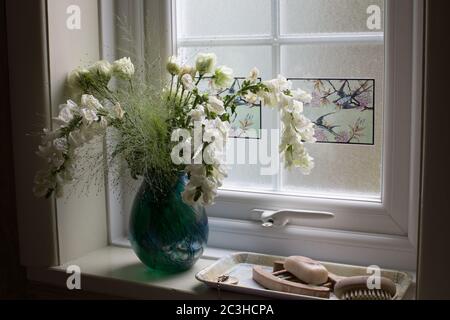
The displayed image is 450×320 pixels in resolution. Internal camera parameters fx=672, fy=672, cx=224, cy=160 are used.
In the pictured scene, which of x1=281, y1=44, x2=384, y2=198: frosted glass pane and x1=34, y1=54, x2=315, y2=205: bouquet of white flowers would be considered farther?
x1=281, y1=44, x2=384, y2=198: frosted glass pane

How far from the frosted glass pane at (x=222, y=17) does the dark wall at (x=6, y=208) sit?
0.41m

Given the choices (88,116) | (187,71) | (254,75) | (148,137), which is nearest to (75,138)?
(88,116)

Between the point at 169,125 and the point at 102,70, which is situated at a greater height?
the point at 102,70

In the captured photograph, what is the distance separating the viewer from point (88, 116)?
1.29 metres

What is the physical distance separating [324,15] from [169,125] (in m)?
0.41

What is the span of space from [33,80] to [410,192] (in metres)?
0.83

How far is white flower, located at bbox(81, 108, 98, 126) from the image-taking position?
1288 mm

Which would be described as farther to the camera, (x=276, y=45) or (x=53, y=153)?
(x=276, y=45)

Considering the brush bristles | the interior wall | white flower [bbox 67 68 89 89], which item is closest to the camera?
the interior wall

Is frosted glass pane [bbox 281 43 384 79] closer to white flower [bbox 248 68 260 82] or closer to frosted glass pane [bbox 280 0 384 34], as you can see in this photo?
frosted glass pane [bbox 280 0 384 34]

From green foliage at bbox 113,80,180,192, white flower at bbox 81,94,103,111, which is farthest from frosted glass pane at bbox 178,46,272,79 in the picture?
white flower at bbox 81,94,103,111

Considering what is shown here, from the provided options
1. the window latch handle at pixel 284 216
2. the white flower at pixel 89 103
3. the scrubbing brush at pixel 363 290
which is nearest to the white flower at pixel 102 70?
the white flower at pixel 89 103

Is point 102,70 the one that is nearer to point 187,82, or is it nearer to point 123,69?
point 123,69

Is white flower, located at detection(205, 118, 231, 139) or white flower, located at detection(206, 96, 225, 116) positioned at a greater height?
white flower, located at detection(206, 96, 225, 116)
